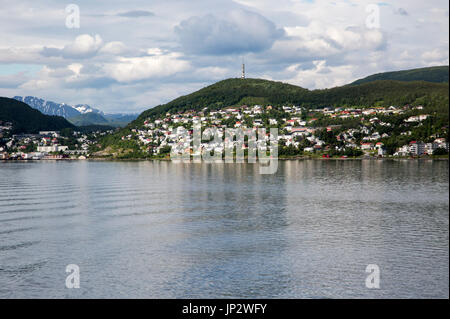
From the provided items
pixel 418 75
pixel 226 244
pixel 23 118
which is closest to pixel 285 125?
pixel 418 75

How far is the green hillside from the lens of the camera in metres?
145

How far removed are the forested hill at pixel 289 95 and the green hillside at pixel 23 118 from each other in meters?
38.6

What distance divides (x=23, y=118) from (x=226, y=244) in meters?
152

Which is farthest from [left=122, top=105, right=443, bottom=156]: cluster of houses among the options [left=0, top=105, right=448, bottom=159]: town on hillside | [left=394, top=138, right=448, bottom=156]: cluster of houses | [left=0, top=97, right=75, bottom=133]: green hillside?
[left=0, top=97, right=75, bottom=133]: green hillside

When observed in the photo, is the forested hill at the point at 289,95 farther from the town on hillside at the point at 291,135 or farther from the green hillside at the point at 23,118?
the green hillside at the point at 23,118

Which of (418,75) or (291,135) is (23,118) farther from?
(418,75)

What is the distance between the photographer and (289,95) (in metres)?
131

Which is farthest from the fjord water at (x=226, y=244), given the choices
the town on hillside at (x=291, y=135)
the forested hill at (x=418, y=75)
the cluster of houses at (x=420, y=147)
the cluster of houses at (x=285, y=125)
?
the forested hill at (x=418, y=75)

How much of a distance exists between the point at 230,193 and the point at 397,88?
88.9 metres

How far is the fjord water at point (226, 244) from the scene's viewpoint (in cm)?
1233

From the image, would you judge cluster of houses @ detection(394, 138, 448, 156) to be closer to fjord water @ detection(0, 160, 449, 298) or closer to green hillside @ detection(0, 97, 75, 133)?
fjord water @ detection(0, 160, 449, 298)

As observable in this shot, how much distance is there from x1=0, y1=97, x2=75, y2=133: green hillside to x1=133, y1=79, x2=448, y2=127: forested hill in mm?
38591
